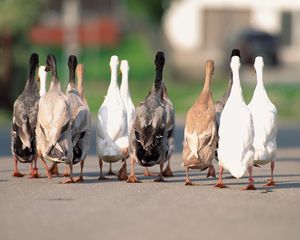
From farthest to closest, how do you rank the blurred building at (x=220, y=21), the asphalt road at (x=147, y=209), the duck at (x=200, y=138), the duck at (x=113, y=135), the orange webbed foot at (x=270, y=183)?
the blurred building at (x=220, y=21)
the duck at (x=113, y=135)
the orange webbed foot at (x=270, y=183)
the duck at (x=200, y=138)
the asphalt road at (x=147, y=209)

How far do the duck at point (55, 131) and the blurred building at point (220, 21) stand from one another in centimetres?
5433

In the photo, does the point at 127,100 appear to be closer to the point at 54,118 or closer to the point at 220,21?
the point at 54,118

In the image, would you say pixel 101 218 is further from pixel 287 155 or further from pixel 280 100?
pixel 280 100

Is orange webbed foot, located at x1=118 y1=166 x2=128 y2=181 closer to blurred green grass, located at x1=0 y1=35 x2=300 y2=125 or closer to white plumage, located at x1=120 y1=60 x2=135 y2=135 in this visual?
white plumage, located at x1=120 y1=60 x2=135 y2=135

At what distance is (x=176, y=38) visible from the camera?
74.1m

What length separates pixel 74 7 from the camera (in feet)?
240

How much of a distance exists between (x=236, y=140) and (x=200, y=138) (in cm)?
76

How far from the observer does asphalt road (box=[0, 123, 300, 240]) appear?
12047 mm

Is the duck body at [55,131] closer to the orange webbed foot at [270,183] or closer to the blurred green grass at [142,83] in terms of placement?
the orange webbed foot at [270,183]

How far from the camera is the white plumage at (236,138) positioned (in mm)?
15867

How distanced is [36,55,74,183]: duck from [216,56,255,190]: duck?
2123mm

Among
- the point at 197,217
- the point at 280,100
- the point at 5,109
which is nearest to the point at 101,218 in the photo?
the point at 197,217

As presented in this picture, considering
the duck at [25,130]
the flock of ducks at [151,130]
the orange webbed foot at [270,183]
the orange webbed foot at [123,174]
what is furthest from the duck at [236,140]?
the duck at [25,130]

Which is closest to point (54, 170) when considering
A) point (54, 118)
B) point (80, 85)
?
point (80, 85)
